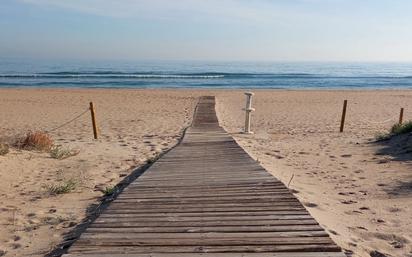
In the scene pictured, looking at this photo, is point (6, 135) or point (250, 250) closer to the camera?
point (250, 250)

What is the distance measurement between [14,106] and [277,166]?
16.8 metres

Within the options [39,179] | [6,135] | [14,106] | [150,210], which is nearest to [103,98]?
[14,106]

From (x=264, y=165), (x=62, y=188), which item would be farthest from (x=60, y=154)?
(x=264, y=165)

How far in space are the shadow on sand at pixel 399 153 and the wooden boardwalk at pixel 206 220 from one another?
6.22 ft

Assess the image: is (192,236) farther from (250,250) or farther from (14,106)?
(14,106)

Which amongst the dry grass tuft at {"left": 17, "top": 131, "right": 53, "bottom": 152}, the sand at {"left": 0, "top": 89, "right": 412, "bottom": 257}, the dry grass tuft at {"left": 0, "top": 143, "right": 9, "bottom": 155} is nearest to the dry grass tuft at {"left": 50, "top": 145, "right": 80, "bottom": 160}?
the sand at {"left": 0, "top": 89, "right": 412, "bottom": 257}

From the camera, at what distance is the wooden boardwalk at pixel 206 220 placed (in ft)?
12.2

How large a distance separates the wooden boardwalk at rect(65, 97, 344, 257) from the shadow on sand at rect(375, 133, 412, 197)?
1.90 metres

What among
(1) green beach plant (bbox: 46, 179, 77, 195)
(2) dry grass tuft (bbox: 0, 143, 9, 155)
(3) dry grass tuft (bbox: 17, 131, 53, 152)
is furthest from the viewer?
(3) dry grass tuft (bbox: 17, 131, 53, 152)

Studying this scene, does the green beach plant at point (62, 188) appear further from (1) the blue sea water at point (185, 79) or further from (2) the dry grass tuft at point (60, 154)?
(1) the blue sea water at point (185, 79)

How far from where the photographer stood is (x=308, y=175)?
7.86m

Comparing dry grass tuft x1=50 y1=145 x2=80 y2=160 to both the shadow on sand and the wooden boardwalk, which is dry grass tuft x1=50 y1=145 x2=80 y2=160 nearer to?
the wooden boardwalk

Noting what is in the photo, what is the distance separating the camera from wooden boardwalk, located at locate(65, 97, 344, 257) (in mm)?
3725

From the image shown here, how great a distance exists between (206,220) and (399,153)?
641 centimetres
